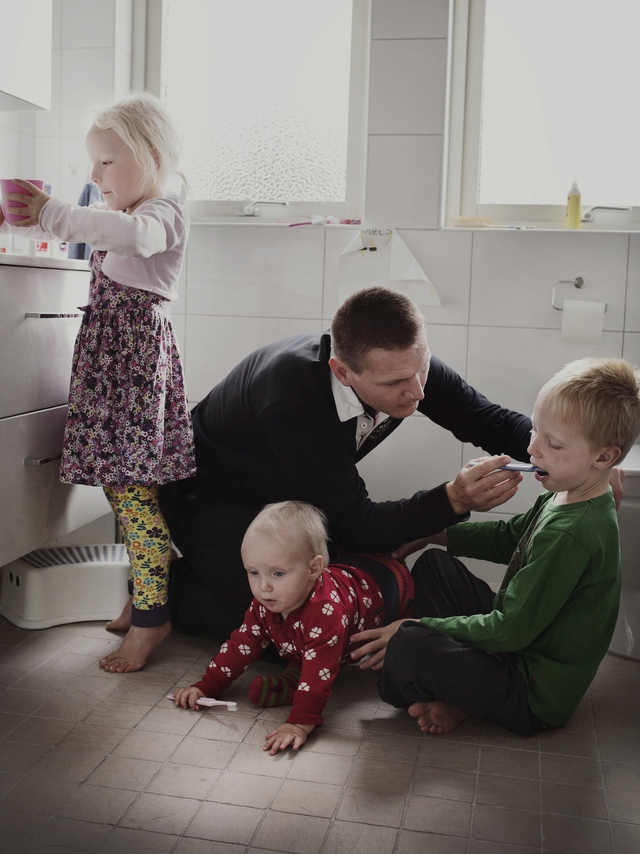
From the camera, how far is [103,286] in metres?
1.70

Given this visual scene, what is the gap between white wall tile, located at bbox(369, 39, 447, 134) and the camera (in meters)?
2.12

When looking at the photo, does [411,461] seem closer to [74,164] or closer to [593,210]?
[593,210]

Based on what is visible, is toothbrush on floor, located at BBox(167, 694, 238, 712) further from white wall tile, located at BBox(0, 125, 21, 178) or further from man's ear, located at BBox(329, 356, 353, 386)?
white wall tile, located at BBox(0, 125, 21, 178)

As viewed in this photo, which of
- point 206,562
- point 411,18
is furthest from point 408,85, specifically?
point 206,562

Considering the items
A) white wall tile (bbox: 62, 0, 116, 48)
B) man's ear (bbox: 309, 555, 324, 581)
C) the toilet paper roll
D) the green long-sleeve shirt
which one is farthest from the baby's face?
white wall tile (bbox: 62, 0, 116, 48)

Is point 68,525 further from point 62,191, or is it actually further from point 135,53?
point 135,53

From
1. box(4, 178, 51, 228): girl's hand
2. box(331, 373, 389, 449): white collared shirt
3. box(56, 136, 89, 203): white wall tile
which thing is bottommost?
box(331, 373, 389, 449): white collared shirt

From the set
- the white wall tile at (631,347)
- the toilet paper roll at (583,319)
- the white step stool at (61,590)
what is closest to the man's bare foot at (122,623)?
the white step stool at (61,590)

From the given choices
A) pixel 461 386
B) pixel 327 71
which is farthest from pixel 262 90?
pixel 461 386

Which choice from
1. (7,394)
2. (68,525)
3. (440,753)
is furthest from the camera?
(68,525)

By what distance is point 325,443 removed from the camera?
1.61 meters

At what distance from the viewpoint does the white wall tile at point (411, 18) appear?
6.91 feet

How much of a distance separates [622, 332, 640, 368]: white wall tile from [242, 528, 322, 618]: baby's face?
1.12 m

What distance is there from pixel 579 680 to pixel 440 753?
0.90 feet
